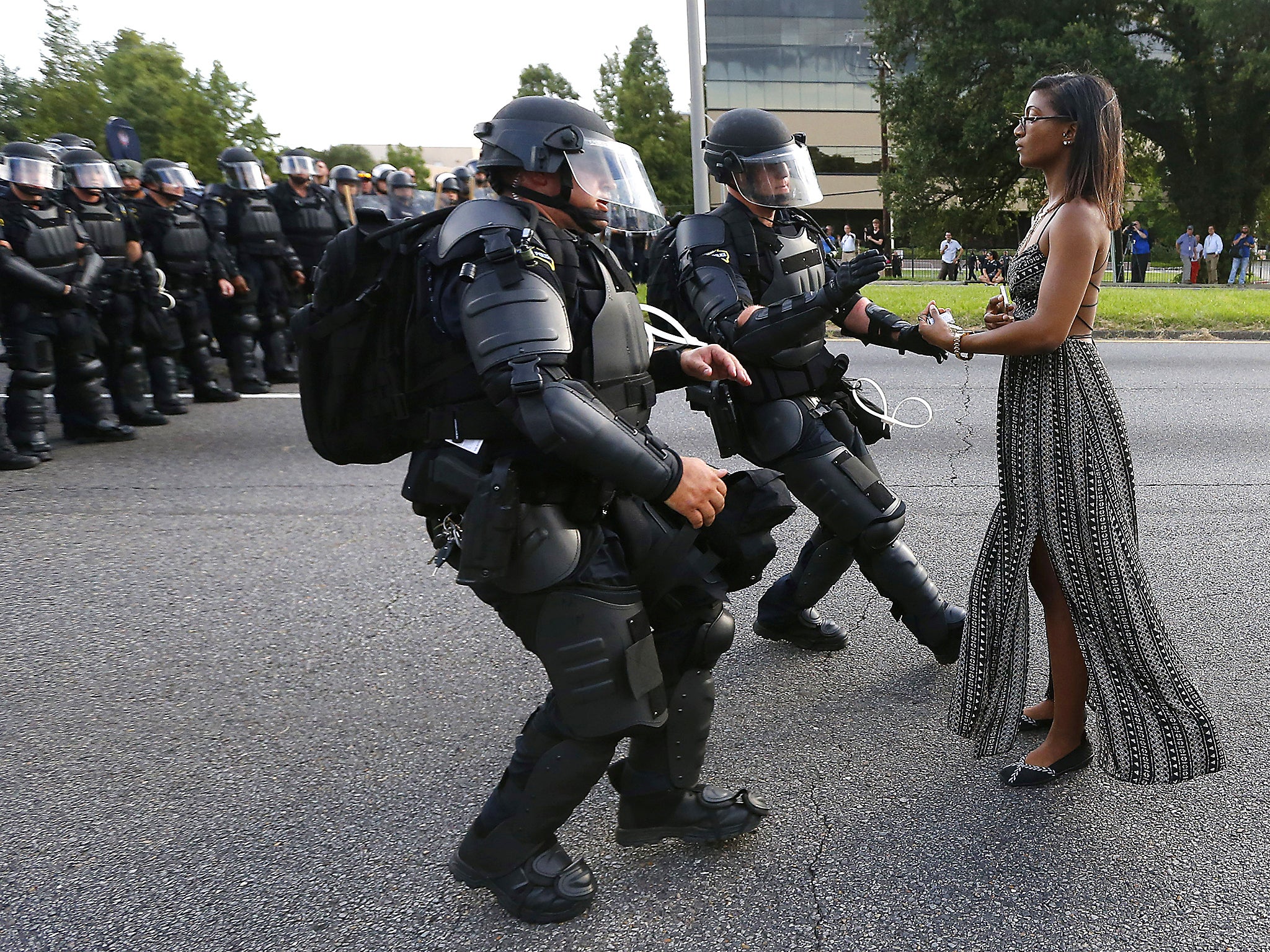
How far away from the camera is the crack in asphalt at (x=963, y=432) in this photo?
6258 mm

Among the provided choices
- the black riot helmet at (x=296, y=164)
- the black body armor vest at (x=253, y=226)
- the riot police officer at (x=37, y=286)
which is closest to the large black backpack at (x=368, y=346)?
the riot police officer at (x=37, y=286)

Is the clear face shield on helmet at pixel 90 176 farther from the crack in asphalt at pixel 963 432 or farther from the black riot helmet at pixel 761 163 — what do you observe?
the crack in asphalt at pixel 963 432

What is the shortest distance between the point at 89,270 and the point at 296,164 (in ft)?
11.6

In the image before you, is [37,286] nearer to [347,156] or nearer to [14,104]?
[14,104]

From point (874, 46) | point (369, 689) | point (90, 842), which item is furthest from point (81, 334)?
point (874, 46)

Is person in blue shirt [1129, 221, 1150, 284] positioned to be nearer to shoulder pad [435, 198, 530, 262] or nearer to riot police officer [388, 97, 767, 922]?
riot police officer [388, 97, 767, 922]

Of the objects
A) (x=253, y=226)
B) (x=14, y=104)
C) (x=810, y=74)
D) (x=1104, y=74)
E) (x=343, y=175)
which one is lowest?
(x=253, y=226)

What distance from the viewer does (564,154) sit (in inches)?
89.5

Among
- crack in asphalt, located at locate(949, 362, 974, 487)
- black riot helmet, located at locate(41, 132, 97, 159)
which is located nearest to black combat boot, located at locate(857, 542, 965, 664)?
crack in asphalt, located at locate(949, 362, 974, 487)

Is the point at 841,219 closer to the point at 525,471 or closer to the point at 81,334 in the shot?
the point at 81,334

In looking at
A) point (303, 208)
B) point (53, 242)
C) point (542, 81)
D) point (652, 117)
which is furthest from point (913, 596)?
point (542, 81)

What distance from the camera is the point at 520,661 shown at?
372 centimetres

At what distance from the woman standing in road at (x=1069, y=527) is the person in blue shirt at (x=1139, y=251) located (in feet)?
79.9

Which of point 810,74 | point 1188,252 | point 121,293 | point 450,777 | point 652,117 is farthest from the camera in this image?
point 810,74
